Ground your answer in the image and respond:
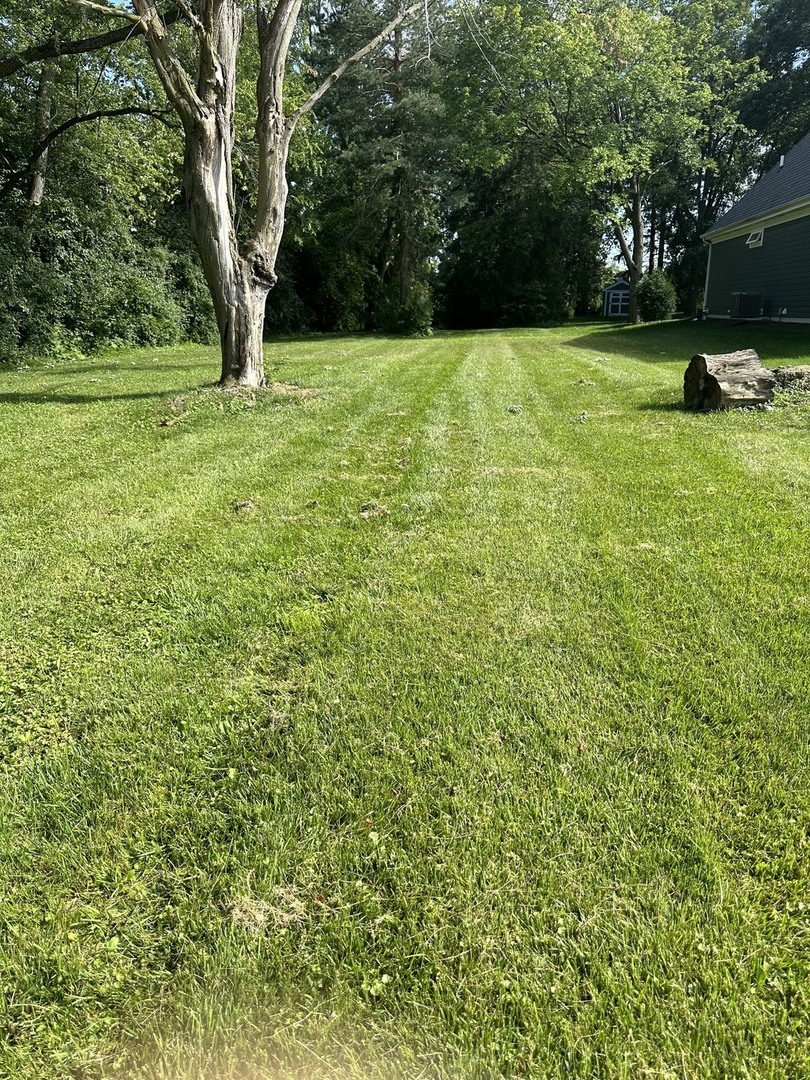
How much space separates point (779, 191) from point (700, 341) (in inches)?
238

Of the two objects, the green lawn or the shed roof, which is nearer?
the green lawn

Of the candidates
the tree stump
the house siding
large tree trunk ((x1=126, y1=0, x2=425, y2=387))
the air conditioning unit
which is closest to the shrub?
the house siding

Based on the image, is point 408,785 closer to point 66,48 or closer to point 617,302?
point 66,48

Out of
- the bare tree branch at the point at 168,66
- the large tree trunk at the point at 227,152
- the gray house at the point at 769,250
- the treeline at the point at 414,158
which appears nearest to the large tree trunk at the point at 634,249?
the treeline at the point at 414,158

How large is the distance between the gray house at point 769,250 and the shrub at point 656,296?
3.15 meters

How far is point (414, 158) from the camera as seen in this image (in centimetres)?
2211

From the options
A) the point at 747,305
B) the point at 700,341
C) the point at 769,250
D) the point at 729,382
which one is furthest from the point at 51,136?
the point at 747,305

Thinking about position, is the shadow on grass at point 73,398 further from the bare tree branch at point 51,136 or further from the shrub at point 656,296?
the shrub at point 656,296

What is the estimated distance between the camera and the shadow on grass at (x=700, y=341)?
39.7ft

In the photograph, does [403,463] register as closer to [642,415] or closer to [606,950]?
[642,415]

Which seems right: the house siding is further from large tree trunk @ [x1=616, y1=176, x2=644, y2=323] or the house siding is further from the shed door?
the shed door

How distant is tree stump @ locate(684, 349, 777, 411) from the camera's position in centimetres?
644

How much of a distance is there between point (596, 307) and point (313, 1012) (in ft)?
130

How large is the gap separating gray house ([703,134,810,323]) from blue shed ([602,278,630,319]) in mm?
21498
